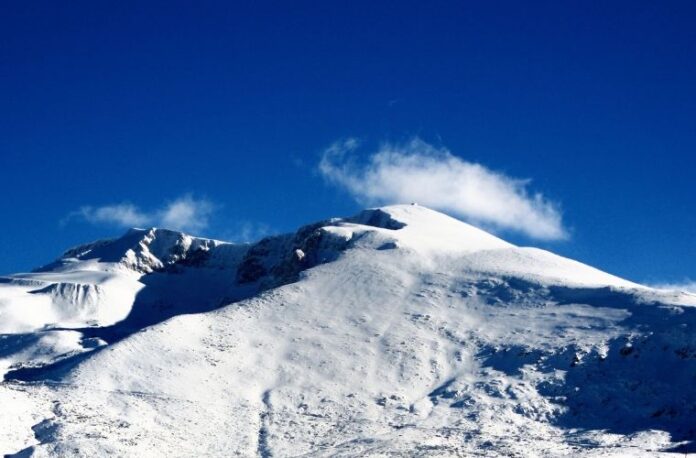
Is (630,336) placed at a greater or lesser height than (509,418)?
Answer: greater

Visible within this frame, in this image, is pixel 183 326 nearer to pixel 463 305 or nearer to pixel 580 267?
pixel 463 305

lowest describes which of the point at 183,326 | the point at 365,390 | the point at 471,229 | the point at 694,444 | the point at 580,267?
the point at 694,444

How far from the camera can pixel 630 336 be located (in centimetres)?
6562

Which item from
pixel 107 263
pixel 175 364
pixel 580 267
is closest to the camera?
pixel 175 364

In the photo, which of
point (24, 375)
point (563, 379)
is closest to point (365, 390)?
point (563, 379)

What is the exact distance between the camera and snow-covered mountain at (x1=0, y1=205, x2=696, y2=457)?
177 ft

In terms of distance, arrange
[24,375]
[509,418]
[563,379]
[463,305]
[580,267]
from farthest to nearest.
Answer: [580,267]
[463,305]
[24,375]
[563,379]
[509,418]

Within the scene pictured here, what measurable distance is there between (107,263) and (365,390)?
9744 centimetres

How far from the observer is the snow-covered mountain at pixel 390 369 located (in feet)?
177

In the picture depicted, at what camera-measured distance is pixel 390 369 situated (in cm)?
6781

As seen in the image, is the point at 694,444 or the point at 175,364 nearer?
the point at 694,444

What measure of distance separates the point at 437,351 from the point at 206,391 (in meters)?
18.9

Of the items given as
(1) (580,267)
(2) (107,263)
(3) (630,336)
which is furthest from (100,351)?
(2) (107,263)

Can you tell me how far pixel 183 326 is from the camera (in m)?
76.8
